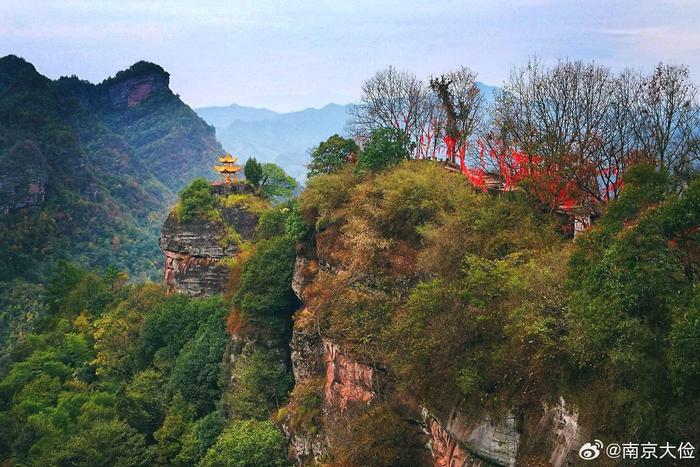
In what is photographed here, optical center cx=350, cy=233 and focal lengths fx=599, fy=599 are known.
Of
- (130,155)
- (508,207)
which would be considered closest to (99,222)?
(130,155)

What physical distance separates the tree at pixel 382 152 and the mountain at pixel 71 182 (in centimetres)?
4454

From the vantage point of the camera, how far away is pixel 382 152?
69.4 ft

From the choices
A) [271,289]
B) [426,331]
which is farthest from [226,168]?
[426,331]

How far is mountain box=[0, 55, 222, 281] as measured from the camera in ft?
198

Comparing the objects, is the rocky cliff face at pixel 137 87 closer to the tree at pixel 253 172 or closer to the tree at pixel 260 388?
the tree at pixel 253 172

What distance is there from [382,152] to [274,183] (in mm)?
17185

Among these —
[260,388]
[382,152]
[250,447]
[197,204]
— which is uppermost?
[382,152]

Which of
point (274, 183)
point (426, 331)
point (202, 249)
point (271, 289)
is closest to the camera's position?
point (426, 331)

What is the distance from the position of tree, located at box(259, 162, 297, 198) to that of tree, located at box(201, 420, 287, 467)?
1867 cm

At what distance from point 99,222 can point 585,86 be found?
65.3 m

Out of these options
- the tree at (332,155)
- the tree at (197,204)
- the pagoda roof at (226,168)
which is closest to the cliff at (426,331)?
the tree at (332,155)

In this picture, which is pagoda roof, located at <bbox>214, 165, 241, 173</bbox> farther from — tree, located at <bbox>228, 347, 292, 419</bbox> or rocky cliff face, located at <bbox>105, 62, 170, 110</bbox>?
rocky cliff face, located at <bbox>105, 62, 170, 110</bbox>

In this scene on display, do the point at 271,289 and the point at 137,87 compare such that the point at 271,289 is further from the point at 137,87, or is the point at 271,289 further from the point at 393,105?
the point at 137,87

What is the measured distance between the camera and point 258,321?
23.0m
